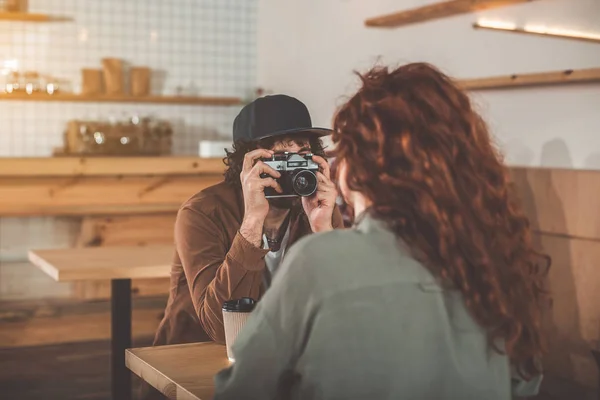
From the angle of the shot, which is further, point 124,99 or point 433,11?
point 124,99

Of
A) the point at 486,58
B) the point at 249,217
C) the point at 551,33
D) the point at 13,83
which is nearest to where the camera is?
the point at 249,217

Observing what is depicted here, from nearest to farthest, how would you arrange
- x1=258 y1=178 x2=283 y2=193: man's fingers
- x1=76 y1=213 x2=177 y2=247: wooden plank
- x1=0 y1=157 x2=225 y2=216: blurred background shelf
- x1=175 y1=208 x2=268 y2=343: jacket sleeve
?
1. x1=175 y1=208 x2=268 y2=343: jacket sleeve
2. x1=258 y1=178 x2=283 y2=193: man's fingers
3. x1=0 y1=157 x2=225 y2=216: blurred background shelf
4. x1=76 y1=213 x2=177 y2=247: wooden plank

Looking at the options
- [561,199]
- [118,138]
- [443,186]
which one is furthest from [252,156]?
[118,138]

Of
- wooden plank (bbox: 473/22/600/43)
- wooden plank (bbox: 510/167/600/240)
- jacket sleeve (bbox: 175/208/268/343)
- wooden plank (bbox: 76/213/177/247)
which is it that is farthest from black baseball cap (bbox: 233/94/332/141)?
wooden plank (bbox: 76/213/177/247)

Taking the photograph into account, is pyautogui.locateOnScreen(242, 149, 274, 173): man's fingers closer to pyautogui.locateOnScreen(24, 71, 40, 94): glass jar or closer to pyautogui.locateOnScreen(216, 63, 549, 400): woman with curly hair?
pyautogui.locateOnScreen(216, 63, 549, 400): woman with curly hair

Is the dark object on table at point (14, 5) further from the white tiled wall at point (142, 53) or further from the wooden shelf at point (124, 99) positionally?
the wooden shelf at point (124, 99)

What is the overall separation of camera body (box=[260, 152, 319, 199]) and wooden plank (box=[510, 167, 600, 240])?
139 centimetres

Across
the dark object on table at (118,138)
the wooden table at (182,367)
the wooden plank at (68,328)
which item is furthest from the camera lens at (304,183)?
the dark object on table at (118,138)

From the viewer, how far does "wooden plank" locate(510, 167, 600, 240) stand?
128 inches

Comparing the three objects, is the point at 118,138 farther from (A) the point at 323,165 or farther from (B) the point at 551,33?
(A) the point at 323,165

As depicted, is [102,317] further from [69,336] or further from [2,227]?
[2,227]

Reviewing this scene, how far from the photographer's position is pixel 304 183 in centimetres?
228

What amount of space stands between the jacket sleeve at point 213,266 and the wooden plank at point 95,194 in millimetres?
2867

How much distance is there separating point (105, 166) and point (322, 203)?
2.99 metres
